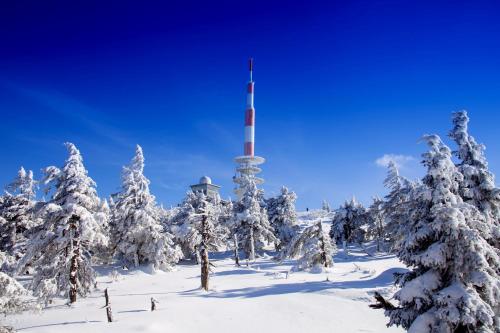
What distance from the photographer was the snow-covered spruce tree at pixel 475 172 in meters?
27.1

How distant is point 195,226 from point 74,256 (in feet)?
35.4

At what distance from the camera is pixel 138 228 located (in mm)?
46750

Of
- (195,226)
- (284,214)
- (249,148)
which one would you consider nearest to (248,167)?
(249,148)

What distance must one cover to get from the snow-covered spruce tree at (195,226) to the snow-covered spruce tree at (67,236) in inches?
330

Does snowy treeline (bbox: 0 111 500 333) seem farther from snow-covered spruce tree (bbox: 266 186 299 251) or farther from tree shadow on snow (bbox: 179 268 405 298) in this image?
tree shadow on snow (bbox: 179 268 405 298)

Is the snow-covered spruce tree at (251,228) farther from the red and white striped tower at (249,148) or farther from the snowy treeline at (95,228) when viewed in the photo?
the red and white striped tower at (249,148)

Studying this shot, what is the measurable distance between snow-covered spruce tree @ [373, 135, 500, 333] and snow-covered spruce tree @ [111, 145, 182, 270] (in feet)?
115

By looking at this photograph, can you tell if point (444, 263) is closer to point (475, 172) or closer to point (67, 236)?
point (475, 172)

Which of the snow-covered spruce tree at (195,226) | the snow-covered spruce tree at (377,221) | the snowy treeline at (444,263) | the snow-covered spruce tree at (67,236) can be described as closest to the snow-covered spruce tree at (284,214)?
the snow-covered spruce tree at (195,226)

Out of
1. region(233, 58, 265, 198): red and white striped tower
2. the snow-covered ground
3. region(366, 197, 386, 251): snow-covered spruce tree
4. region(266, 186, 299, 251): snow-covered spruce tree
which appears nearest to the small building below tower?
region(233, 58, 265, 198): red and white striped tower

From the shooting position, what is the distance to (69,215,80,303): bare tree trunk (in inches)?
1214

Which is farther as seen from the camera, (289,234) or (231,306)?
(289,234)

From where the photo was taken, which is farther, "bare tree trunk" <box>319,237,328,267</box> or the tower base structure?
the tower base structure

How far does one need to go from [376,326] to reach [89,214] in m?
23.1
